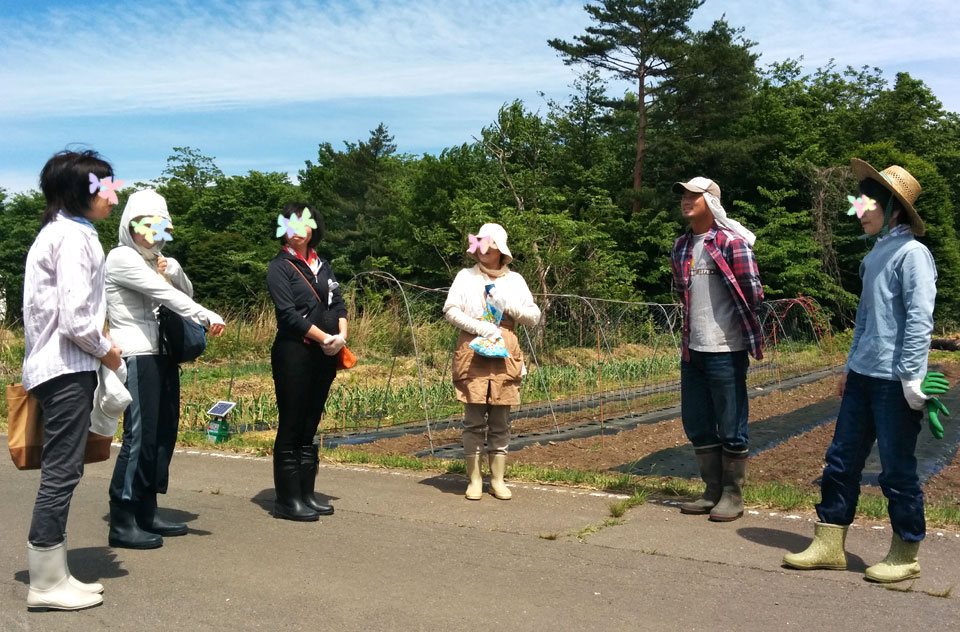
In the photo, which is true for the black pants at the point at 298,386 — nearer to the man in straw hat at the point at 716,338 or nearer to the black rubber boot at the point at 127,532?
the black rubber boot at the point at 127,532

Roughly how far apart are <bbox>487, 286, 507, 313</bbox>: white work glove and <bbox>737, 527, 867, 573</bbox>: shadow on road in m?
1.97

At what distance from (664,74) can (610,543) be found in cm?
2890

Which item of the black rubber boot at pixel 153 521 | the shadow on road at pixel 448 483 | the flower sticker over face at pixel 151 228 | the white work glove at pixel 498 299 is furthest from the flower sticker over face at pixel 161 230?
the shadow on road at pixel 448 483

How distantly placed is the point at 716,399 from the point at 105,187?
3.46m

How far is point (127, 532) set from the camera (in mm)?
4500

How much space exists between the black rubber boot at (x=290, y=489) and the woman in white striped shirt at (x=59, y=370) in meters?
1.55

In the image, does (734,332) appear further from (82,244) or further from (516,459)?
(82,244)

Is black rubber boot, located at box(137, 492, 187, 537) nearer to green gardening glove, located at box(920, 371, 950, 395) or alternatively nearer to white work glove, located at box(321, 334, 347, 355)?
white work glove, located at box(321, 334, 347, 355)

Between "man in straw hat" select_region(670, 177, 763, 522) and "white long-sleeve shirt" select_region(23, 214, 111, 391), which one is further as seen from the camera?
"man in straw hat" select_region(670, 177, 763, 522)

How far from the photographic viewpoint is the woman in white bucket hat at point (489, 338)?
218 inches

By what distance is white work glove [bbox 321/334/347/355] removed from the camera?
4.97 meters

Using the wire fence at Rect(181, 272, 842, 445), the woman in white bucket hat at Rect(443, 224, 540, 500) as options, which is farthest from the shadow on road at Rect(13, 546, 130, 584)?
the wire fence at Rect(181, 272, 842, 445)

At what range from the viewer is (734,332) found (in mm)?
4996

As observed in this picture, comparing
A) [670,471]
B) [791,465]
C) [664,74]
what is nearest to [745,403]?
[670,471]
